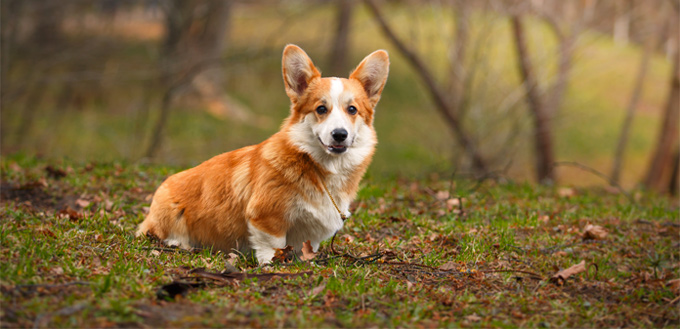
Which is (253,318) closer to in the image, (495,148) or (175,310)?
(175,310)

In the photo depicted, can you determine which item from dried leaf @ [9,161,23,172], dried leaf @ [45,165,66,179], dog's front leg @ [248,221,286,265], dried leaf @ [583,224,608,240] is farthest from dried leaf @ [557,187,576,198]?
dried leaf @ [9,161,23,172]

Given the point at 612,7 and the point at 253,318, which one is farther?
the point at 612,7

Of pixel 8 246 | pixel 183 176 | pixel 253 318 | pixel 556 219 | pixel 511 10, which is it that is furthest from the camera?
pixel 511 10

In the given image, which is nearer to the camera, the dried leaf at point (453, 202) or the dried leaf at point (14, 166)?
the dried leaf at point (453, 202)

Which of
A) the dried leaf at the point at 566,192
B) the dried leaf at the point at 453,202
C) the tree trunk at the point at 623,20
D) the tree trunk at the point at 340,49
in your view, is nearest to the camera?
the dried leaf at the point at 453,202

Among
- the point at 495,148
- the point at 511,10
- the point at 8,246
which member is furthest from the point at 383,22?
the point at 8,246

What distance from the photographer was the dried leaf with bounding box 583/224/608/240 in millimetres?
5637

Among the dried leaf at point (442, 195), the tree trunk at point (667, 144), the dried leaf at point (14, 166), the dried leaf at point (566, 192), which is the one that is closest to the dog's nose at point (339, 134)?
the dried leaf at point (442, 195)

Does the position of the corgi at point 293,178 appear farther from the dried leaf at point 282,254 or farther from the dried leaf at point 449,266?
the dried leaf at point 449,266

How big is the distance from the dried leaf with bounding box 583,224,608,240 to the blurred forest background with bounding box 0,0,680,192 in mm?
1713

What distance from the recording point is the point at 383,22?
37.8 ft

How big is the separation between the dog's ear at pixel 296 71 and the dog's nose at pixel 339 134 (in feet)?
2.04

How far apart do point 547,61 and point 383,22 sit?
3.39 metres

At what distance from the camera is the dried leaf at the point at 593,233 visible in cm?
564
